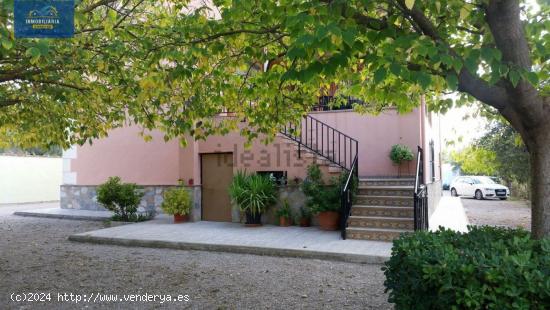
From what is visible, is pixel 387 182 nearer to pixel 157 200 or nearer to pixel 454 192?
pixel 157 200

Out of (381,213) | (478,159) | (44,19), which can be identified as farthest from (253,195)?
(478,159)

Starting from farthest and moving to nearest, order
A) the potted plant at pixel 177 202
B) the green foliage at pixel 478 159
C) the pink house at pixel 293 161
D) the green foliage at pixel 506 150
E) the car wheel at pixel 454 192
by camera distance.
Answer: the car wheel at pixel 454 192, the green foliage at pixel 478 159, the green foliage at pixel 506 150, the potted plant at pixel 177 202, the pink house at pixel 293 161

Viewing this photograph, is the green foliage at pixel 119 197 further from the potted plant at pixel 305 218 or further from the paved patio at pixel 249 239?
the potted plant at pixel 305 218

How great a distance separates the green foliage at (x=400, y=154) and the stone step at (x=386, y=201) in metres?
2.11

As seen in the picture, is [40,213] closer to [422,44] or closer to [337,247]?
[337,247]

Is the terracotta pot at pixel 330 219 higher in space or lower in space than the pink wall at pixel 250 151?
lower

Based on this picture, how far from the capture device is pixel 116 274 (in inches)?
242

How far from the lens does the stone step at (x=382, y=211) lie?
8.50 meters

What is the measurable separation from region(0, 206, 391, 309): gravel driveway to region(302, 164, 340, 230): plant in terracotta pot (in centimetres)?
231

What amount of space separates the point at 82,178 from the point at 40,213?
189 cm

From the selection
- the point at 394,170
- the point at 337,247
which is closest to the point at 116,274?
the point at 337,247

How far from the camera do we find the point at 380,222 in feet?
27.5

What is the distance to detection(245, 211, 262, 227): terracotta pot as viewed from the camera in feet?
33.2

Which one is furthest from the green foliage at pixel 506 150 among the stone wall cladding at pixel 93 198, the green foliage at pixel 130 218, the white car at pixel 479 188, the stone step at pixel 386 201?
the green foliage at pixel 130 218
